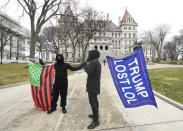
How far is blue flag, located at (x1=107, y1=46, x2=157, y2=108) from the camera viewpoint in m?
2.88

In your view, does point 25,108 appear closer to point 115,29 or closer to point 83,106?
point 83,106

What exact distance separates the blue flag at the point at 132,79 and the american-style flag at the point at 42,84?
7.09 ft

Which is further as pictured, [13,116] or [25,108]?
[25,108]

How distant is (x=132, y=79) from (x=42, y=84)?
293 cm

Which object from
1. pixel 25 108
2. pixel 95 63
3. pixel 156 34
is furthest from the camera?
pixel 156 34

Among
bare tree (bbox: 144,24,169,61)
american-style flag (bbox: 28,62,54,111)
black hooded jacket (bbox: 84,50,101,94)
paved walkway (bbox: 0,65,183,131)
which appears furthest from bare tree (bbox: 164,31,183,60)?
american-style flag (bbox: 28,62,54,111)

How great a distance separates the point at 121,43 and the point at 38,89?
73134 millimetres

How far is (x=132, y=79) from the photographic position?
9.57 ft

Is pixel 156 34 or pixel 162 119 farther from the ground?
pixel 156 34

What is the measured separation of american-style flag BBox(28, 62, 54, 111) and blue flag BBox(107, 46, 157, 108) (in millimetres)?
2160

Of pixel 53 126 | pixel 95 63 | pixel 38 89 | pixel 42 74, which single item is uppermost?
pixel 95 63

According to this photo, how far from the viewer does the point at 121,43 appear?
71.4 meters

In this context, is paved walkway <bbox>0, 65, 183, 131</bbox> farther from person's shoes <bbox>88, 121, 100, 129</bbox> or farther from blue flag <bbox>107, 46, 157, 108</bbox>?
blue flag <bbox>107, 46, 157, 108</bbox>

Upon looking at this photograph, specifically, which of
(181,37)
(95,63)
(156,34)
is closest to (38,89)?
(95,63)
